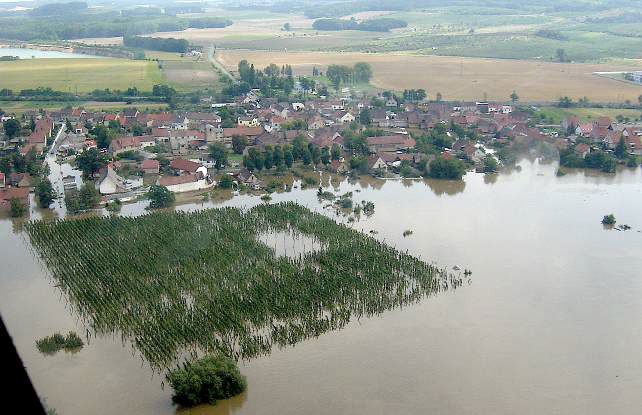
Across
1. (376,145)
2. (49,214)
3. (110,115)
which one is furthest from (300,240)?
(110,115)

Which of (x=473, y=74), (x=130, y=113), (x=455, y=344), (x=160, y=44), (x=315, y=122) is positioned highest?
(x=160, y=44)

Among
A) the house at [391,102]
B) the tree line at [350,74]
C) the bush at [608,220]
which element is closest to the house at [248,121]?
the house at [391,102]

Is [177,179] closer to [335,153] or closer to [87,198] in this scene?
[87,198]

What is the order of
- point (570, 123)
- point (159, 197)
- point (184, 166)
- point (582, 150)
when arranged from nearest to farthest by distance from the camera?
point (159, 197) < point (184, 166) < point (582, 150) < point (570, 123)

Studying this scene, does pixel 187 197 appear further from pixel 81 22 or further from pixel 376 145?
pixel 81 22

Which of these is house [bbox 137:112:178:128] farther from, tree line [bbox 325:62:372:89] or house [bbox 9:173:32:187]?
tree line [bbox 325:62:372:89]

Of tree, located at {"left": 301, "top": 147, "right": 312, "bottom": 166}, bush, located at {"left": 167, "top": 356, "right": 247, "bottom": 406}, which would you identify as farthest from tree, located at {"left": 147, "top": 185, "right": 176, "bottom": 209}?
bush, located at {"left": 167, "top": 356, "right": 247, "bottom": 406}

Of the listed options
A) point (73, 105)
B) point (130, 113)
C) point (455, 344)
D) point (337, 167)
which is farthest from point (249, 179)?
point (73, 105)
